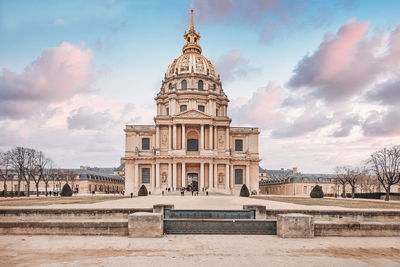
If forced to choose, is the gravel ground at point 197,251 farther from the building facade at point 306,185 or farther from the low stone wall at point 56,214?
the building facade at point 306,185

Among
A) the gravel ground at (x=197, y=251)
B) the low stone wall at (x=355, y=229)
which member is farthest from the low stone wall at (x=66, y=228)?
the low stone wall at (x=355, y=229)

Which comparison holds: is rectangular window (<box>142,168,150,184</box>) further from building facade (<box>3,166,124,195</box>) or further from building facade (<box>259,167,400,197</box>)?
building facade (<box>259,167,400,197</box>)

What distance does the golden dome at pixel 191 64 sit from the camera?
6912 cm

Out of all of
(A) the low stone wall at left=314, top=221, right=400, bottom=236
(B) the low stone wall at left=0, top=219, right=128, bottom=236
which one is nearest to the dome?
(B) the low stone wall at left=0, top=219, right=128, bottom=236

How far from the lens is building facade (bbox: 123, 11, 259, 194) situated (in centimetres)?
5716

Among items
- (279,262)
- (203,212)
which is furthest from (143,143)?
(279,262)

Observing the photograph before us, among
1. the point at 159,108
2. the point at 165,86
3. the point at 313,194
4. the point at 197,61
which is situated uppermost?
the point at 197,61

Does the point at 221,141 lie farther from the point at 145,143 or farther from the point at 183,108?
the point at 145,143

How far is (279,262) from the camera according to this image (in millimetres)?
7375

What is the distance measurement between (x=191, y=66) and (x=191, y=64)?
0.67 m

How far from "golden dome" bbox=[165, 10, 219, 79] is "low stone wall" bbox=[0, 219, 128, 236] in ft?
196

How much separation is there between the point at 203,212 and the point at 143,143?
146ft

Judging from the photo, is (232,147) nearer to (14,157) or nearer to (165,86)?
(165,86)

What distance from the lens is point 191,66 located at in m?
68.9
